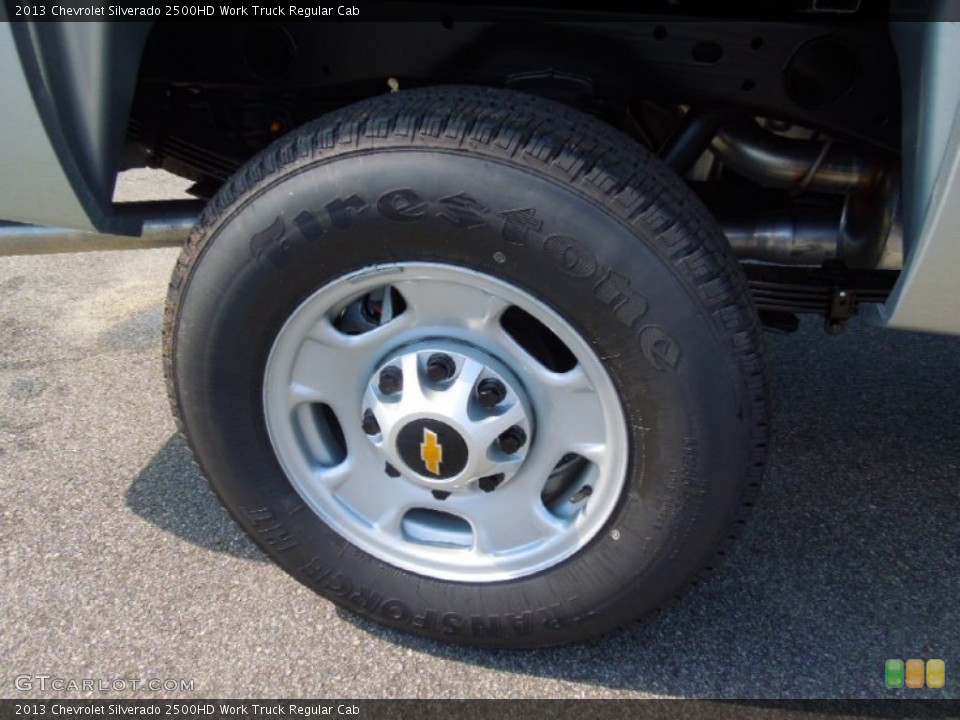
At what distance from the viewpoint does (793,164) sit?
197cm

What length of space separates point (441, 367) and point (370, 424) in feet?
0.68

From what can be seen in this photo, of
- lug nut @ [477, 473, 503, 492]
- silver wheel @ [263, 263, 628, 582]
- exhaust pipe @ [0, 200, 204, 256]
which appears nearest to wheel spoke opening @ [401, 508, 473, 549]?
silver wheel @ [263, 263, 628, 582]

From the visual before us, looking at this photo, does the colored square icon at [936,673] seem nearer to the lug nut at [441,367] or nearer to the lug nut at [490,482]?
the lug nut at [490,482]

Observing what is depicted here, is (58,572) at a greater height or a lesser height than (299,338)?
lesser

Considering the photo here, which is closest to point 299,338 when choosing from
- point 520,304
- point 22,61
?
point 520,304

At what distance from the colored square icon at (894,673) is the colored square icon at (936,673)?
5 centimetres

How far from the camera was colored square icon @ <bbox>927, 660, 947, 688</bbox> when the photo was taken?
1740 millimetres

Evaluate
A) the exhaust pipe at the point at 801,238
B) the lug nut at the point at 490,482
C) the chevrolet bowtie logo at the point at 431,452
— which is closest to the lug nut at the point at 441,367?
the chevrolet bowtie logo at the point at 431,452

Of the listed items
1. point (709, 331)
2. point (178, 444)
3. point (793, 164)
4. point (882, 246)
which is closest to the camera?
point (709, 331)

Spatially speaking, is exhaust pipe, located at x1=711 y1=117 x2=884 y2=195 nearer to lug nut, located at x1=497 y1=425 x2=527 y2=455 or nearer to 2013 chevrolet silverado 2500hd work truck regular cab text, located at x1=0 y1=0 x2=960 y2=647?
2013 chevrolet silverado 2500hd work truck regular cab text, located at x1=0 y1=0 x2=960 y2=647

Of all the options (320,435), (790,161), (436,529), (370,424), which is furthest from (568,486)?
(790,161)

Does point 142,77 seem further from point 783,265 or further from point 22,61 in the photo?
point 783,265

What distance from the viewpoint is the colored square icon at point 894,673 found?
1744 millimetres

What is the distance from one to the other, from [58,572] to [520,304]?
1382mm
